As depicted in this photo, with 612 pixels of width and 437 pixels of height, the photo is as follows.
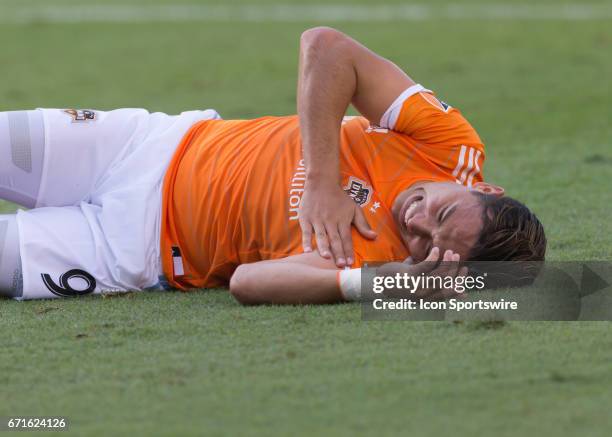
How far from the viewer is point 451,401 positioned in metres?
3.29

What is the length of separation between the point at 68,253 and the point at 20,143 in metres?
0.55

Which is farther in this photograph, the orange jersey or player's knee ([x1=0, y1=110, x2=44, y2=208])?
player's knee ([x1=0, y1=110, x2=44, y2=208])

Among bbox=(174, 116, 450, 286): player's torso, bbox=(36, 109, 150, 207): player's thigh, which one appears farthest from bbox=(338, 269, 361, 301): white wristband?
bbox=(36, 109, 150, 207): player's thigh

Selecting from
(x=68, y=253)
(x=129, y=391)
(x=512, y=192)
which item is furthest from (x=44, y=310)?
(x=512, y=192)

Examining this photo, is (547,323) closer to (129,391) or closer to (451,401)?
(451,401)

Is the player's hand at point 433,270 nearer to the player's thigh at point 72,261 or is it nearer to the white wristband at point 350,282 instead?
the white wristband at point 350,282

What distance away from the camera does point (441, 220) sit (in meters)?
4.30

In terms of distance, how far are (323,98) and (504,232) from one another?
86 cm

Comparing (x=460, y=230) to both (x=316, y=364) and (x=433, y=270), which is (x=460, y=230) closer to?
(x=433, y=270)

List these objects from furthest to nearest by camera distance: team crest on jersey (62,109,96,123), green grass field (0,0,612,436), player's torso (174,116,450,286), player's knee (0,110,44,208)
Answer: team crest on jersey (62,109,96,123) → player's knee (0,110,44,208) → player's torso (174,116,450,286) → green grass field (0,0,612,436)

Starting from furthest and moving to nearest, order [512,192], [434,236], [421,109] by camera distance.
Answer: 1. [512,192]
2. [421,109]
3. [434,236]

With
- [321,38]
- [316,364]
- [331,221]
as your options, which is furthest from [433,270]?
[321,38]

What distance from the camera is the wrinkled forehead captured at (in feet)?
14.0

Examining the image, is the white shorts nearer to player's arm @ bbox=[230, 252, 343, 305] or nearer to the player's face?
player's arm @ bbox=[230, 252, 343, 305]
